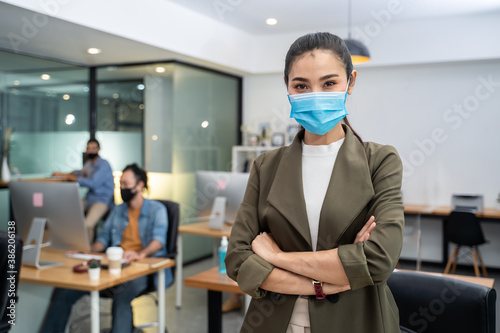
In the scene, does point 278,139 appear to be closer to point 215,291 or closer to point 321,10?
point 321,10

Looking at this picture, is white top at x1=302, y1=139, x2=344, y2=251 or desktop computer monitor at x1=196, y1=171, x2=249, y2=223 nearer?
white top at x1=302, y1=139, x2=344, y2=251

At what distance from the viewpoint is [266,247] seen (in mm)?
1322

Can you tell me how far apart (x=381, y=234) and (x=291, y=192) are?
0.25m

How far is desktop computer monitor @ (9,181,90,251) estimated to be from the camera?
287 cm

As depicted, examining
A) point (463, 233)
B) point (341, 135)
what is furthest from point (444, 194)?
point (341, 135)

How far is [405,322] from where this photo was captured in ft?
6.15

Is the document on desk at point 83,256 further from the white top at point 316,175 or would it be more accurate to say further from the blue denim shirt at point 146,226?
the white top at point 316,175

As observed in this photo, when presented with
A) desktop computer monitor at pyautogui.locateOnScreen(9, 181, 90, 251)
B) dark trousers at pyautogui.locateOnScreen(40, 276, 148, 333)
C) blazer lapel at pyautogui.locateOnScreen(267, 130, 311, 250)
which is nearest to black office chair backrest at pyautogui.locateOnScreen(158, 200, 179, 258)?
dark trousers at pyautogui.locateOnScreen(40, 276, 148, 333)

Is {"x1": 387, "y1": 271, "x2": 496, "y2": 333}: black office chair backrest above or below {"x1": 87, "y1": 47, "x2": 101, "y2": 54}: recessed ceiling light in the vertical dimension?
below

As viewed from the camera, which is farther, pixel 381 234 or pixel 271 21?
pixel 271 21

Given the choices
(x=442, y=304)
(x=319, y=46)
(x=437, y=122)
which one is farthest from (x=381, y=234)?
(x=437, y=122)

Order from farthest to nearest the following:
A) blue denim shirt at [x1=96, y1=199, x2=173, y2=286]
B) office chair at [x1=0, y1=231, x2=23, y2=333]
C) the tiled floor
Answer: the tiled floor, blue denim shirt at [x1=96, y1=199, x2=173, y2=286], office chair at [x1=0, y1=231, x2=23, y2=333]

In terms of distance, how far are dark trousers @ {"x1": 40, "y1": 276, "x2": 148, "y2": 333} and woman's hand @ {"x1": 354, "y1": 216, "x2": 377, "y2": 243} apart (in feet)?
7.40

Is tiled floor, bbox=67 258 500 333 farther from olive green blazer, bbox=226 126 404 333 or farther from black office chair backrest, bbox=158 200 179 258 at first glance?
olive green blazer, bbox=226 126 404 333
